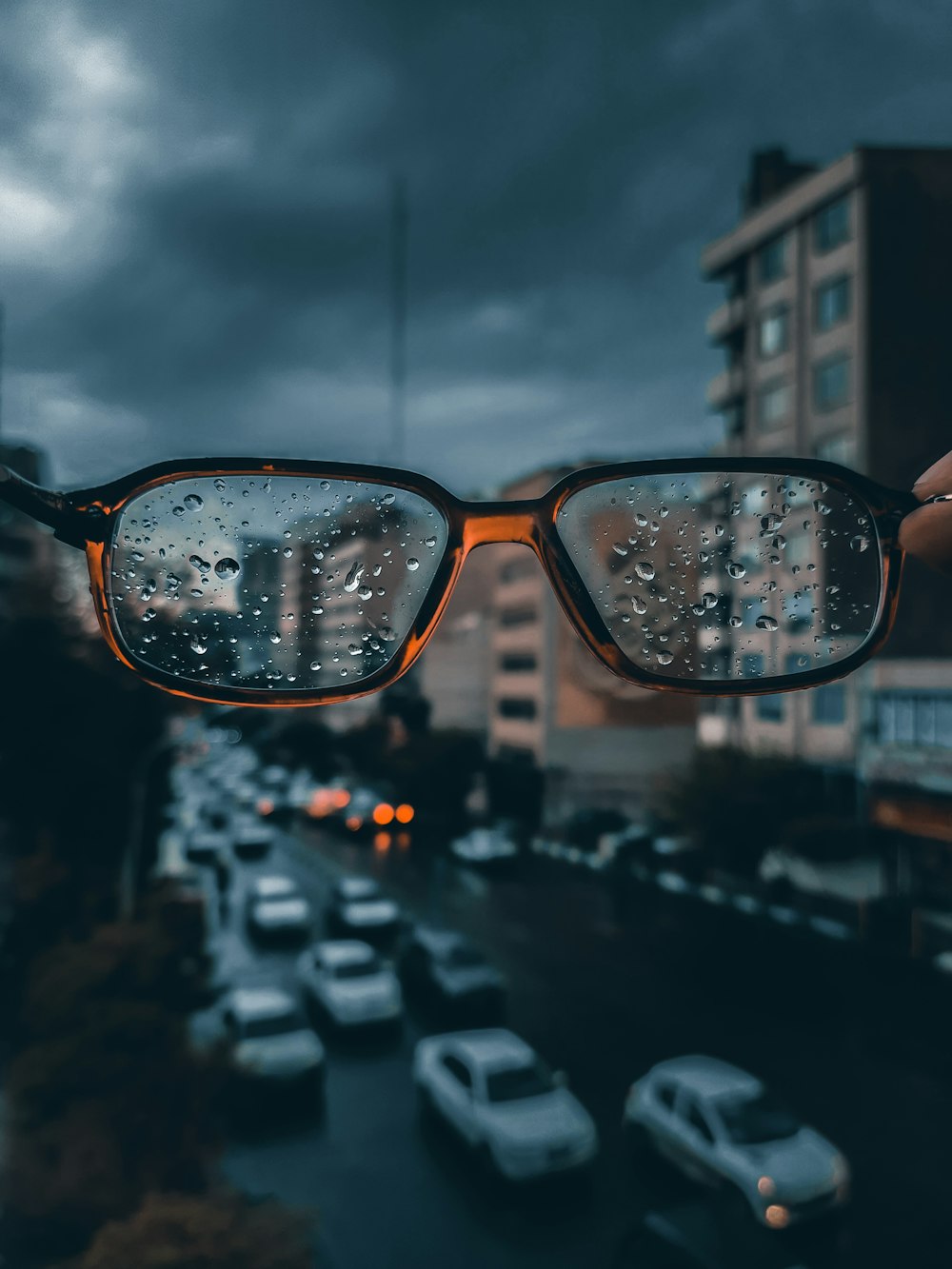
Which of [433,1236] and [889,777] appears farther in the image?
[889,777]

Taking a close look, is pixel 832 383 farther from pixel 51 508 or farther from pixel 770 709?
pixel 51 508

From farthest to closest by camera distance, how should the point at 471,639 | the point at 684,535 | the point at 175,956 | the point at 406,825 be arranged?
1. the point at 471,639
2. the point at 406,825
3. the point at 175,956
4. the point at 684,535

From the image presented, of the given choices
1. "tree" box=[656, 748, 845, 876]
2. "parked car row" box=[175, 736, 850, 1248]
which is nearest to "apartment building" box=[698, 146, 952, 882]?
"tree" box=[656, 748, 845, 876]

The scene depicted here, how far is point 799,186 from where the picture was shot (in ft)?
30.6

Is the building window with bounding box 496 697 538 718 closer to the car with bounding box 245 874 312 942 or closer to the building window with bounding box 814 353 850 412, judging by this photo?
the car with bounding box 245 874 312 942

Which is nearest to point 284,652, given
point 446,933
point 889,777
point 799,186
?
point 446,933

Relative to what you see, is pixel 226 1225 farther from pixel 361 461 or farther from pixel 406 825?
pixel 406 825

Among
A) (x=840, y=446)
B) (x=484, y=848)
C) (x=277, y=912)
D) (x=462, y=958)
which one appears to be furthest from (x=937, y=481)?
(x=484, y=848)

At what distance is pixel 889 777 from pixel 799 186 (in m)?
6.97

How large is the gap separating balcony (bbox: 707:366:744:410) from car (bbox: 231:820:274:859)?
29.9 ft

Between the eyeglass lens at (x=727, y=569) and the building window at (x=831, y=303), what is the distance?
9668mm

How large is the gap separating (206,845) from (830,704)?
330 inches

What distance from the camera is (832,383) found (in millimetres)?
8875

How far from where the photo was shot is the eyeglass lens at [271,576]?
475 mm
